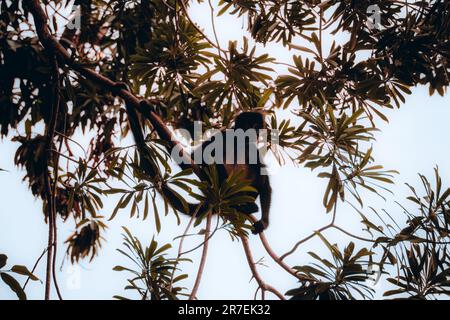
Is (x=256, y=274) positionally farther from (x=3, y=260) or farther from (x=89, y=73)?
(x=89, y=73)

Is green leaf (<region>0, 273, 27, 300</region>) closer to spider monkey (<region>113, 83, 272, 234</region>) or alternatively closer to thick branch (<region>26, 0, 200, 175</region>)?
spider monkey (<region>113, 83, 272, 234</region>)

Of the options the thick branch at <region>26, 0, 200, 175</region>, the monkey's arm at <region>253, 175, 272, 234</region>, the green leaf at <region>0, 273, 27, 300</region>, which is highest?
the thick branch at <region>26, 0, 200, 175</region>

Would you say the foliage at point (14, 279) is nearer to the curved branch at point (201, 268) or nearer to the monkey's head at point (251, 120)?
the curved branch at point (201, 268)

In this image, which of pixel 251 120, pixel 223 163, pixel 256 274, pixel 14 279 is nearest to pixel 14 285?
pixel 14 279

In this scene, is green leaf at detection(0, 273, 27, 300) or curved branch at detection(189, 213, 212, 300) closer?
green leaf at detection(0, 273, 27, 300)

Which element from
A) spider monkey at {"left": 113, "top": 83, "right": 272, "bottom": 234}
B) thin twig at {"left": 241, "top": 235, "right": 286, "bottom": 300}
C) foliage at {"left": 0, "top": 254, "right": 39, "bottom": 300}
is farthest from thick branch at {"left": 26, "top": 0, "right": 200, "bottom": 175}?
foliage at {"left": 0, "top": 254, "right": 39, "bottom": 300}

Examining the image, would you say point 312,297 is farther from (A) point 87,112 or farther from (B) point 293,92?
(A) point 87,112

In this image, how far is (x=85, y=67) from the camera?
243 centimetres

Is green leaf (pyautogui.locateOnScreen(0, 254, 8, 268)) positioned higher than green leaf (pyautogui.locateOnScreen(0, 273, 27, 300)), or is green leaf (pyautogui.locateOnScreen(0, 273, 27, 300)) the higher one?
green leaf (pyautogui.locateOnScreen(0, 254, 8, 268))

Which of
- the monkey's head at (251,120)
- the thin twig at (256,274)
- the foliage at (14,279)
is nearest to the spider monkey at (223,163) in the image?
the monkey's head at (251,120)

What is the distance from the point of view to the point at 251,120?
371cm

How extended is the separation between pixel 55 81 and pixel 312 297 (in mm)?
2094

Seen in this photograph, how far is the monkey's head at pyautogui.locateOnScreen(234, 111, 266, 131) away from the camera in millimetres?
3658
